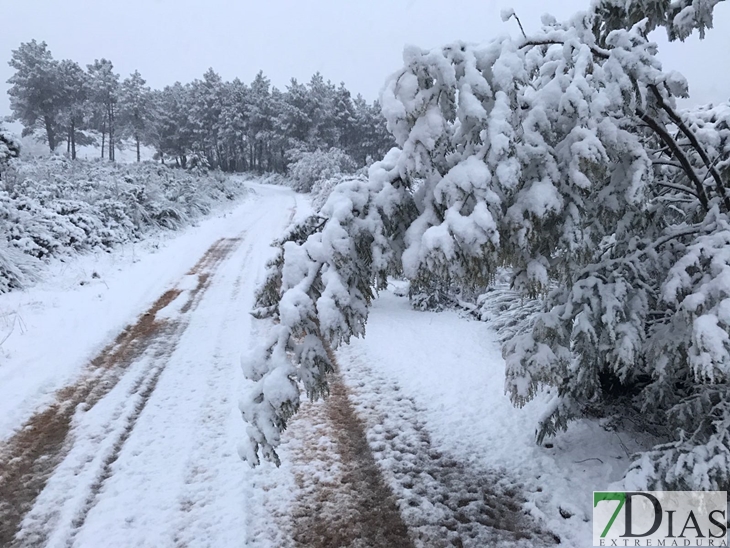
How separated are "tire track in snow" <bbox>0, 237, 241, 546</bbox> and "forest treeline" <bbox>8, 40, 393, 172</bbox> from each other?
1691 inches

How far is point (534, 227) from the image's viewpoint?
2539mm

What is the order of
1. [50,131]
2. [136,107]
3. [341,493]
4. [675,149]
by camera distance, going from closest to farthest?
[675,149] < [341,493] < [50,131] < [136,107]

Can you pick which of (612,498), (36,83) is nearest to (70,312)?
(612,498)

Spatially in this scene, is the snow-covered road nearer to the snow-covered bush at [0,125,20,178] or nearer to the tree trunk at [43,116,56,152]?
the snow-covered bush at [0,125,20,178]

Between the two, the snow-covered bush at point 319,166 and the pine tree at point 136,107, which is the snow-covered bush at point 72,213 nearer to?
the snow-covered bush at point 319,166

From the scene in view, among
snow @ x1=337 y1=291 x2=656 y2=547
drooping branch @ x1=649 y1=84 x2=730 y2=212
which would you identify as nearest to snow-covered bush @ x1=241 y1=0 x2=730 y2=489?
drooping branch @ x1=649 y1=84 x2=730 y2=212

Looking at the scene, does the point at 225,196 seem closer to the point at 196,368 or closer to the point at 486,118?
the point at 196,368

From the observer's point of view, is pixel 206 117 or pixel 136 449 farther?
pixel 206 117

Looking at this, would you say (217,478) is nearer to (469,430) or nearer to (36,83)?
(469,430)

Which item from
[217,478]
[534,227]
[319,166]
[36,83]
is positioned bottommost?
[217,478]

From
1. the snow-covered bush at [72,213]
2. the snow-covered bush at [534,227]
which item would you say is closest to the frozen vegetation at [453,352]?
the snow-covered bush at [534,227]

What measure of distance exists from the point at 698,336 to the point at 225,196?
104 feet

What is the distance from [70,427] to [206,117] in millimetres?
61391

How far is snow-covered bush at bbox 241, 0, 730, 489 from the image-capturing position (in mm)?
2436
